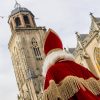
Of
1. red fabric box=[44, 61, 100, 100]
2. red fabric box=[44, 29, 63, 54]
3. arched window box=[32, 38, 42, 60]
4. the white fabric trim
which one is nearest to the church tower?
Answer: arched window box=[32, 38, 42, 60]

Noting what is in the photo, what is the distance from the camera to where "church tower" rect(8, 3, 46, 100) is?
41.0 meters

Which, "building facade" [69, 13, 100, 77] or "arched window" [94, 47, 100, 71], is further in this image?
"arched window" [94, 47, 100, 71]

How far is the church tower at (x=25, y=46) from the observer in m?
41.0

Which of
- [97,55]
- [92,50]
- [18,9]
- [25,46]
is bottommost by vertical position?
[97,55]

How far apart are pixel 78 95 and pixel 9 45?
140 ft

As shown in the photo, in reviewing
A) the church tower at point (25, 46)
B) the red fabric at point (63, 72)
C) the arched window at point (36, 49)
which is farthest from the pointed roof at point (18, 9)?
the red fabric at point (63, 72)

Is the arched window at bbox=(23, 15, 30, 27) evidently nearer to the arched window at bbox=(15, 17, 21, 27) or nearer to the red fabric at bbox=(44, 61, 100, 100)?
the arched window at bbox=(15, 17, 21, 27)

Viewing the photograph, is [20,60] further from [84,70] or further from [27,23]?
[84,70]

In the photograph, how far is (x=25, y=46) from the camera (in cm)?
4278

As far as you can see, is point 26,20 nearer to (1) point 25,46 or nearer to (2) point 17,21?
(2) point 17,21

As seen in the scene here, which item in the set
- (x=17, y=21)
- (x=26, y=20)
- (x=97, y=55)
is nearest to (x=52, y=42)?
(x=97, y=55)

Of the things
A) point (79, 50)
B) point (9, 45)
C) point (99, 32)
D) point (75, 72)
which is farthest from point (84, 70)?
point (9, 45)

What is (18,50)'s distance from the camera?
142ft

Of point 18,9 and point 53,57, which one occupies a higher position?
point 18,9
